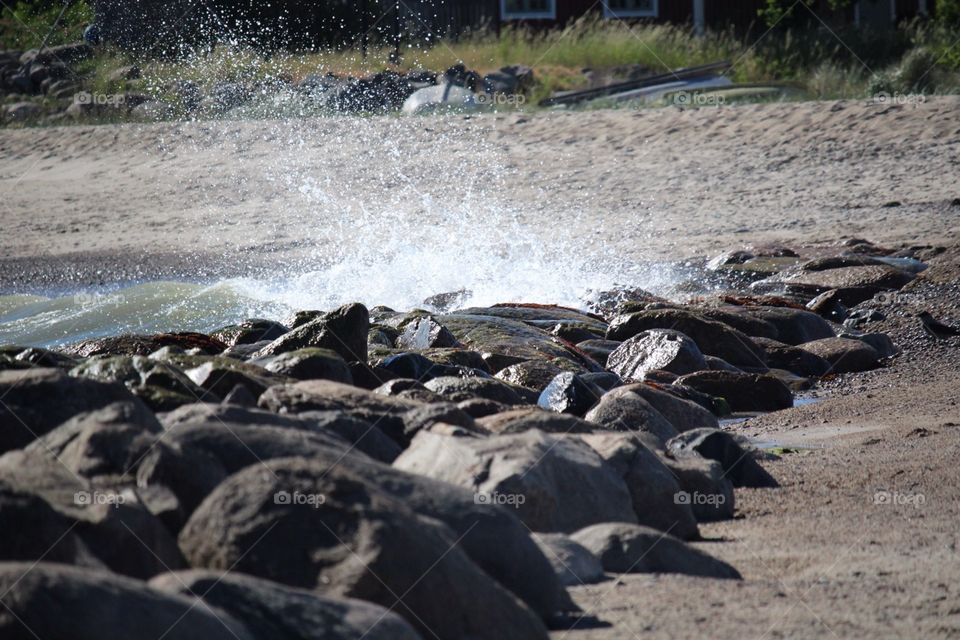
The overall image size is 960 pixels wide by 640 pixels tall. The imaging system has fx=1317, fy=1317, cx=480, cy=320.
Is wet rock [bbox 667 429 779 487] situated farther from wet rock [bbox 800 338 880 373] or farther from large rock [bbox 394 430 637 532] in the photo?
wet rock [bbox 800 338 880 373]

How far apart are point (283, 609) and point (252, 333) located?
20.3 ft

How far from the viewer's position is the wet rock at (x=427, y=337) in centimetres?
887

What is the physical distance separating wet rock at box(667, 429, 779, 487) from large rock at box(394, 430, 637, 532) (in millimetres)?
1148

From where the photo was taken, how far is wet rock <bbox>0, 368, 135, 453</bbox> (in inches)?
164

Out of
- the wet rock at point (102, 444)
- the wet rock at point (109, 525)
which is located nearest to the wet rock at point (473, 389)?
the wet rock at point (102, 444)

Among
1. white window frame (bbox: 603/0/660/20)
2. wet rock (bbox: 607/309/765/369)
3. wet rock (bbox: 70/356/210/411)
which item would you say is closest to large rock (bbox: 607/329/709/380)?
wet rock (bbox: 607/309/765/369)

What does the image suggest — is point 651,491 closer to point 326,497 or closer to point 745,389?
point 326,497

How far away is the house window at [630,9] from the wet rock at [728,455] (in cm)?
2134

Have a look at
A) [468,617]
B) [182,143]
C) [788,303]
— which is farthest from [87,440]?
[182,143]

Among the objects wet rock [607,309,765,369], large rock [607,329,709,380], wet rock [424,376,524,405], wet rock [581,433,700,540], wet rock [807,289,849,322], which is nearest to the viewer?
wet rock [581,433,700,540]

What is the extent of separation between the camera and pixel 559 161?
16.5 meters

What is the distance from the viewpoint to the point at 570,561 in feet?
12.7

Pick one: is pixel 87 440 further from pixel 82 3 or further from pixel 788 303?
pixel 82 3

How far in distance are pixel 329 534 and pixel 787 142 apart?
45.1ft
